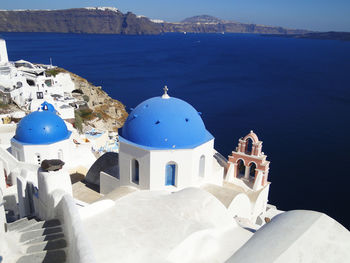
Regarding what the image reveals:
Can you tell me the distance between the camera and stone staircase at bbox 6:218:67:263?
210 inches

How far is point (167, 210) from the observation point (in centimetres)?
670

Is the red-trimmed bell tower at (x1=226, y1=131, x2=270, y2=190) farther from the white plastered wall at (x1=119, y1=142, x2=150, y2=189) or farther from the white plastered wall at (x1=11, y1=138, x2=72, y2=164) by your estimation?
the white plastered wall at (x1=11, y1=138, x2=72, y2=164)

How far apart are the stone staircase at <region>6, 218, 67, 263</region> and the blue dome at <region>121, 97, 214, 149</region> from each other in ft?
16.7

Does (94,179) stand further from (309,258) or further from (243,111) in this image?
(243,111)

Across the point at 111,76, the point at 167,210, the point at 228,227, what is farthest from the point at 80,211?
the point at 111,76

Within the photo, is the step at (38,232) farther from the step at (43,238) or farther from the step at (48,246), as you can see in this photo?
the step at (48,246)

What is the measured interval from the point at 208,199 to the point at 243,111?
38842 millimetres

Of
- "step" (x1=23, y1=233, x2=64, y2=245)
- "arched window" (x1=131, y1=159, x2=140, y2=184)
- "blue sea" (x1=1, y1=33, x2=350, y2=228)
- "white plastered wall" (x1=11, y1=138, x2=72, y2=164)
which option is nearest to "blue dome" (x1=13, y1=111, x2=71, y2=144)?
"white plastered wall" (x1=11, y1=138, x2=72, y2=164)

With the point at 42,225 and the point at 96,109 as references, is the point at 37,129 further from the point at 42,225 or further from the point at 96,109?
the point at 96,109

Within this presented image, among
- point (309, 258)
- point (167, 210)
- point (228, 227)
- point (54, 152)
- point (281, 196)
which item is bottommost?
point (281, 196)

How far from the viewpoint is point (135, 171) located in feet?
38.7

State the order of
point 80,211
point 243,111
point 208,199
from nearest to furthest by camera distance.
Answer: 1. point 80,211
2. point 208,199
3. point 243,111

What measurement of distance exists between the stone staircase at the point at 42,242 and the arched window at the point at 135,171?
5233 mm

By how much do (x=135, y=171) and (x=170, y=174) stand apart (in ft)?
4.55
